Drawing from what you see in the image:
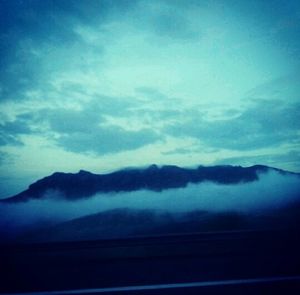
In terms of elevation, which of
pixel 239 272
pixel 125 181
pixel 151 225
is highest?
pixel 125 181

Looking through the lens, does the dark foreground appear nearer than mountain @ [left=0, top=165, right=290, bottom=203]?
Yes

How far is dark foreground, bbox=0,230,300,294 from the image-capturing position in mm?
3203

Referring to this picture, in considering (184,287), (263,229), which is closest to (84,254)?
(184,287)

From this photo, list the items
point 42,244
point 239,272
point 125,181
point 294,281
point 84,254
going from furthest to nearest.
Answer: point 125,181
point 42,244
point 84,254
point 239,272
point 294,281

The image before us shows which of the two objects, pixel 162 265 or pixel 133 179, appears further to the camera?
pixel 133 179

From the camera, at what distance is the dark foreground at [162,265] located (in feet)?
10.5

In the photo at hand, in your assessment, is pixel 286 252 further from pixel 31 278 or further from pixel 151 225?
pixel 151 225

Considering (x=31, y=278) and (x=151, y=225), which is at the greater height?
(x=31, y=278)

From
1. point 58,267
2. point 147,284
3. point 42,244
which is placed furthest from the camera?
point 42,244

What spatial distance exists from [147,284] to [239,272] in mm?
1395

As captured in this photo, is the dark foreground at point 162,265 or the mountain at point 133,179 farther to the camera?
the mountain at point 133,179

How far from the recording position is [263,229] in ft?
20.3

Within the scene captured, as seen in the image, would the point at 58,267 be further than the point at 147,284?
Yes

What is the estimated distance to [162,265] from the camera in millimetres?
4262
